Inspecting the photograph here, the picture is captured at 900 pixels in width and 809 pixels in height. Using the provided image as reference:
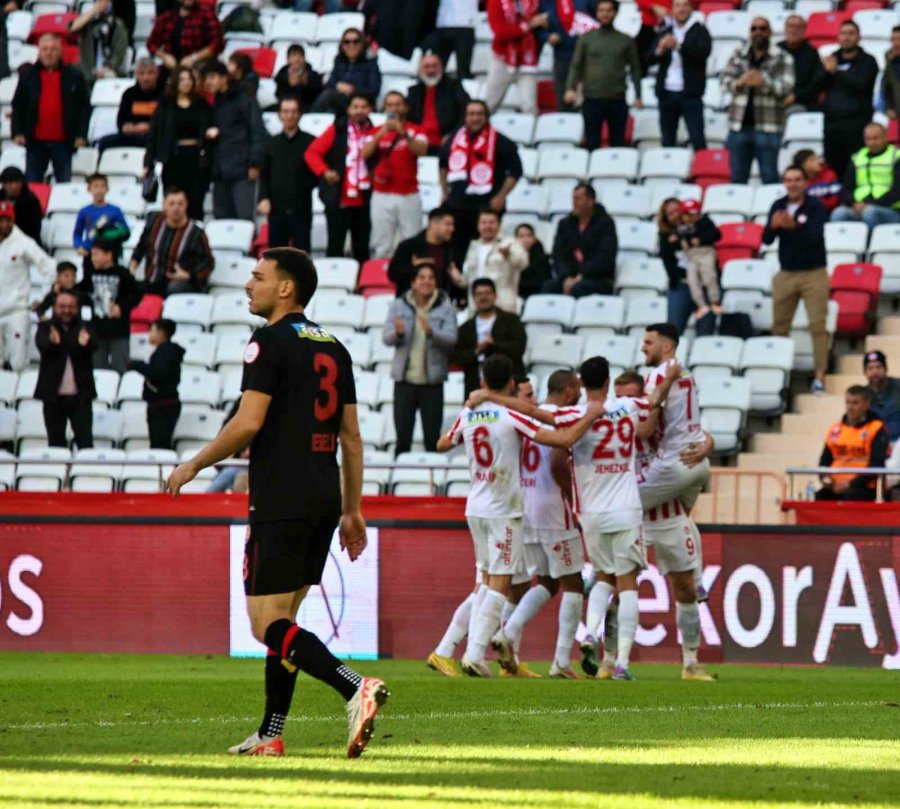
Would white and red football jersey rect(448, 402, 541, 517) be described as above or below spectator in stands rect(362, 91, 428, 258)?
below

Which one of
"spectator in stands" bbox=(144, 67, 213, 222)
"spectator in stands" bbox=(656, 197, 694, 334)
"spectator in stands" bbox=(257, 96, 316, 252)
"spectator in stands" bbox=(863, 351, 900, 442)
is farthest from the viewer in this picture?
"spectator in stands" bbox=(144, 67, 213, 222)

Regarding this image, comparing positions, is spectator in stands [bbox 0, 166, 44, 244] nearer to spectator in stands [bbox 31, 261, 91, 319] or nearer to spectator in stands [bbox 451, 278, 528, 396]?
spectator in stands [bbox 31, 261, 91, 319]

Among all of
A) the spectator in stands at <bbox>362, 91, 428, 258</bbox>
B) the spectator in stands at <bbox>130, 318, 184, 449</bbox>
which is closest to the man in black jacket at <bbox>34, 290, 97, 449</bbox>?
the spectator in stands at <bbox>130, 318, 184, 449</bbox>

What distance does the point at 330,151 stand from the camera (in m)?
20.5

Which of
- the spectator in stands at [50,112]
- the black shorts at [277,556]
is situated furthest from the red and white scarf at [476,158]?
the black shorts at [277,556]

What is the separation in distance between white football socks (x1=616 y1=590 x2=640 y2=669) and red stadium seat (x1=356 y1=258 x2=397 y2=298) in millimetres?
7502

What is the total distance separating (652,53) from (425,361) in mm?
6156

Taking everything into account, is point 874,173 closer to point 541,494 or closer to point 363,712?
point 541,494

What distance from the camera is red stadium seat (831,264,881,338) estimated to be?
64.0 feet

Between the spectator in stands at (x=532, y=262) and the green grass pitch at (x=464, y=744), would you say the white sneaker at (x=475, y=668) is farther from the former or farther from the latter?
the spectator in stands at (x=532, y=262)

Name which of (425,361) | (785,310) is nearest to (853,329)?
(785,310)

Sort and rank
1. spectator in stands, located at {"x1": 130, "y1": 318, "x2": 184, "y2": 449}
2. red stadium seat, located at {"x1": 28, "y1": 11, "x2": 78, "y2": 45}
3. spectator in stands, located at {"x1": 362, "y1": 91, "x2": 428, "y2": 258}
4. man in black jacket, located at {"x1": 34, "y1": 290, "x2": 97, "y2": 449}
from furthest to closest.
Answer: red stadium seat, located at {"x1": 28, "y1": 11, "x2": 78, "y2": 45}, spectator in stands, located at {"x1": 362, "y1": 91, "x2": 428, "y2": 258}, man in black jacket, located at {"x1": 34, "y1": 290, "x2": 97, "y2": 449}, spectator in stands, located at {"x1": 130, "y1": 318, "x2": 184, "y2": 449}

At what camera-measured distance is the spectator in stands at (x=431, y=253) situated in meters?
19.0

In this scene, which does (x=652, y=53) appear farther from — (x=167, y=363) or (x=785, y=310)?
(x=167, y=363)
